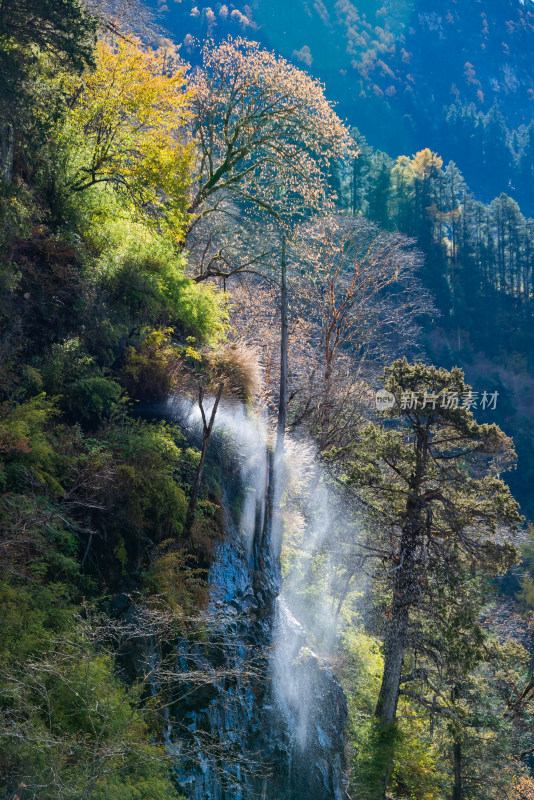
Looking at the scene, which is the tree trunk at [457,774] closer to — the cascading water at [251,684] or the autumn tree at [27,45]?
the cascading water at [251,684]

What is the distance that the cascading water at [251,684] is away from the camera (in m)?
7.52

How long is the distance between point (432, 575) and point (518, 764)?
30.3 ft

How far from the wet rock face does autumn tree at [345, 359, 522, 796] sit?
2.50m

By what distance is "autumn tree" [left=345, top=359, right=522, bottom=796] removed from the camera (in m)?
12.7

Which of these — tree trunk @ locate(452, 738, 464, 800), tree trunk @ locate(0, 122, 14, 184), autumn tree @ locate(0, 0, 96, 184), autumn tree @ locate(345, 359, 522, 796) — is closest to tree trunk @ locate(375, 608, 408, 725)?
autumn tree @ locate(345, 359, 522, 796)

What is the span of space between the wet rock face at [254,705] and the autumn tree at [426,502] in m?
2.50

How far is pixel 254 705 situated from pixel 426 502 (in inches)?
243

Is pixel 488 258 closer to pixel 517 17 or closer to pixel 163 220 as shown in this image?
pixel 163 220

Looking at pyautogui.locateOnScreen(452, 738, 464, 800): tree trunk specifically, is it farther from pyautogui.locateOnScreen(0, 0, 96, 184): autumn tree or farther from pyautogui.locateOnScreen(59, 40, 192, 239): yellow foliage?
pyautogui.locateOnScreen(0, 0, 96, 184): autumn tree

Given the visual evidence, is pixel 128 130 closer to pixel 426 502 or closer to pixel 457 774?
pixel 426 502

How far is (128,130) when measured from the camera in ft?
43.2

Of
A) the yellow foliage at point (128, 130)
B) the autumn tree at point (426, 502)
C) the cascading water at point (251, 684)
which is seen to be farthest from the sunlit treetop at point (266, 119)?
the cascading water at point (251, 684)

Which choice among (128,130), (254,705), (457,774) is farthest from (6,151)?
(457,774)

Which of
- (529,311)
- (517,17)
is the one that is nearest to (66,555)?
(529,311)
